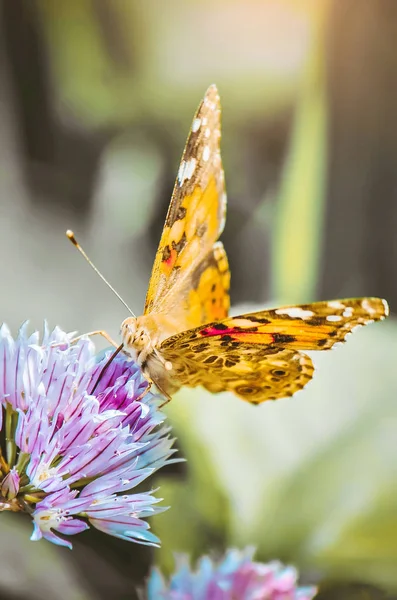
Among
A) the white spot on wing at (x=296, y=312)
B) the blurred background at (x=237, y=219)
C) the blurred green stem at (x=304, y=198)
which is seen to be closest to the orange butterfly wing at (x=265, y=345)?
the white spot on wing at (x=296, y=312)

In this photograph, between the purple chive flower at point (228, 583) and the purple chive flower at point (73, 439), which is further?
the purple chive flower at point (228, 583)

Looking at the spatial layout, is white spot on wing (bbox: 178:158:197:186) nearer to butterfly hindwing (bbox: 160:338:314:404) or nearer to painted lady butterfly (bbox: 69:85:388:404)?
painted lady butterfly (bbox: 69:85:388:404)

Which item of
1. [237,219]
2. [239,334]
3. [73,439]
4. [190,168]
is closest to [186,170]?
[190,168]

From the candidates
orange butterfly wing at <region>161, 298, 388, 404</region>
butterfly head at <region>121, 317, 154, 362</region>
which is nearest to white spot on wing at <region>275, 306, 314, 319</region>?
orange butterfly wing at <region>161, 298, 388, 404</region>

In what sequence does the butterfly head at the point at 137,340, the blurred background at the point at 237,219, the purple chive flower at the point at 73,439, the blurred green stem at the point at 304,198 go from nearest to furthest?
the purple chive flower at the point at 73,439, the butterfly head at the point at 137,340, the blurred background at the point at 237,219, the blurred green stem at the point at 304,198

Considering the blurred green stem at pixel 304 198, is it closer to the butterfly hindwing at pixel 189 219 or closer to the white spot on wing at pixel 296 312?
the butterfly hindwing at pixel 189 219

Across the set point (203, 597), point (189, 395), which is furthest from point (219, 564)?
point (189, 395)

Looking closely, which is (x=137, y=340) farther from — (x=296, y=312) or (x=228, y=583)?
(x=228, y=583)

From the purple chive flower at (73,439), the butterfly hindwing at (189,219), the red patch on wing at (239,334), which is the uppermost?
the butterfly hindwing at (189,219)

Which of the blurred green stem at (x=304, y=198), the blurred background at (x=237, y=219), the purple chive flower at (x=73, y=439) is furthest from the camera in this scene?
the blurred green stem at (x=304, y=198)
